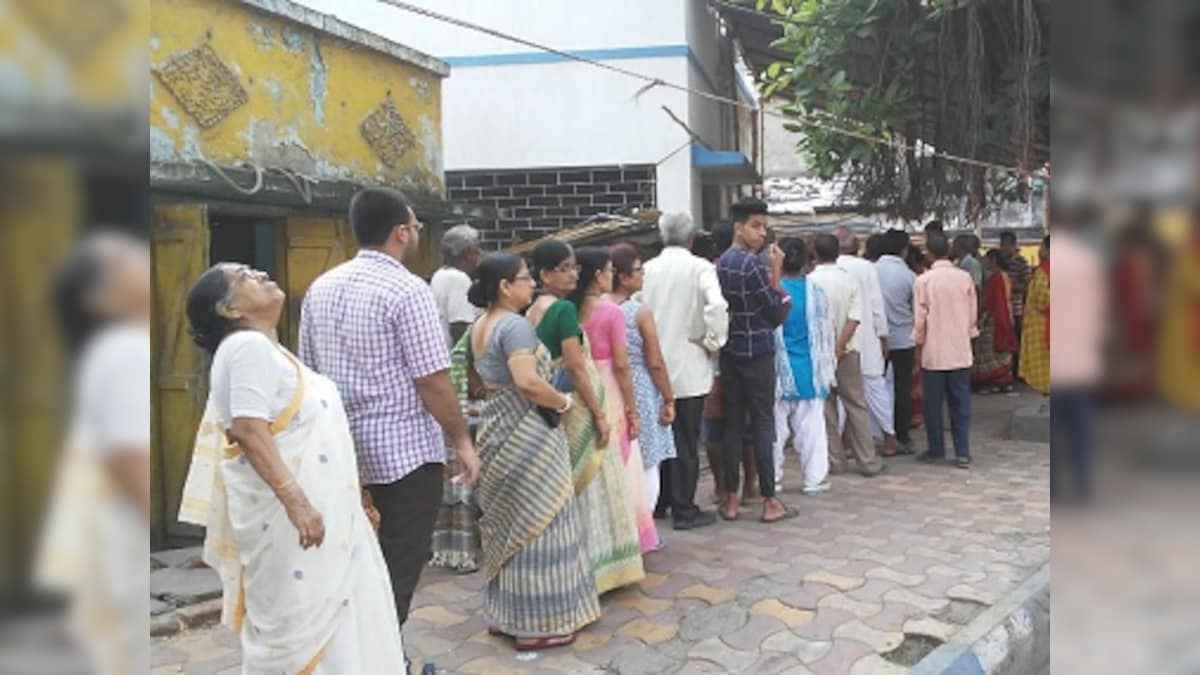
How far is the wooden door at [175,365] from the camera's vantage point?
4.66 meters

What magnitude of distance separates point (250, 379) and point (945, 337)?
5.06 meters

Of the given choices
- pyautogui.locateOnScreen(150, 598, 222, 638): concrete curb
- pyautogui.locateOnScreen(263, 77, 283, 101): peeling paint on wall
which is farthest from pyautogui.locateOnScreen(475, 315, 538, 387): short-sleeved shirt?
pyautogui.locateOnScreen(263, 77, 283, 101): peeling paint on wall

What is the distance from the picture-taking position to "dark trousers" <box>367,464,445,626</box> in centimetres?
303

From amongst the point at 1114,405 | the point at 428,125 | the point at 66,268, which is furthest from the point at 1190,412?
the point at 428,125

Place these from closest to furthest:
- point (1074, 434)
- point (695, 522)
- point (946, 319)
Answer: point (1074, 434), point (695, 522), point (946, 319)

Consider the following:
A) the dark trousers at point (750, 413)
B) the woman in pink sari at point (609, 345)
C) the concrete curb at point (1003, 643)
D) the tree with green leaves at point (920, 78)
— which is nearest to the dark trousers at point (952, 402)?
the tree with green leaves at point (920, 78)

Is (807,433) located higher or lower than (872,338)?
lower

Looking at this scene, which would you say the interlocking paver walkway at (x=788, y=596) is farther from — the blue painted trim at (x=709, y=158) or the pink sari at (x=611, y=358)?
the blue painted trim at (x=709, y=158)

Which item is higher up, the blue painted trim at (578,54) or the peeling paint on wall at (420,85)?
the blue painted trim at (578,54)

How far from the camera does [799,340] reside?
585 centimetres

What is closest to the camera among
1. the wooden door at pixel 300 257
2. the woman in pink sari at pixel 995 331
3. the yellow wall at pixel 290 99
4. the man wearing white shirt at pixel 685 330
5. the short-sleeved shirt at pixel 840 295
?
the yellow wall at pixel 290 99

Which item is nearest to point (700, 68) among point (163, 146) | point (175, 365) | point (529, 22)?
point (529, 22)

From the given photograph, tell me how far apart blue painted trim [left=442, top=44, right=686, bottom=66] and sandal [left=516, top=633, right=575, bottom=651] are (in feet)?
21.6

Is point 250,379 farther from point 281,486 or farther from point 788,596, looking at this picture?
point 788,596
